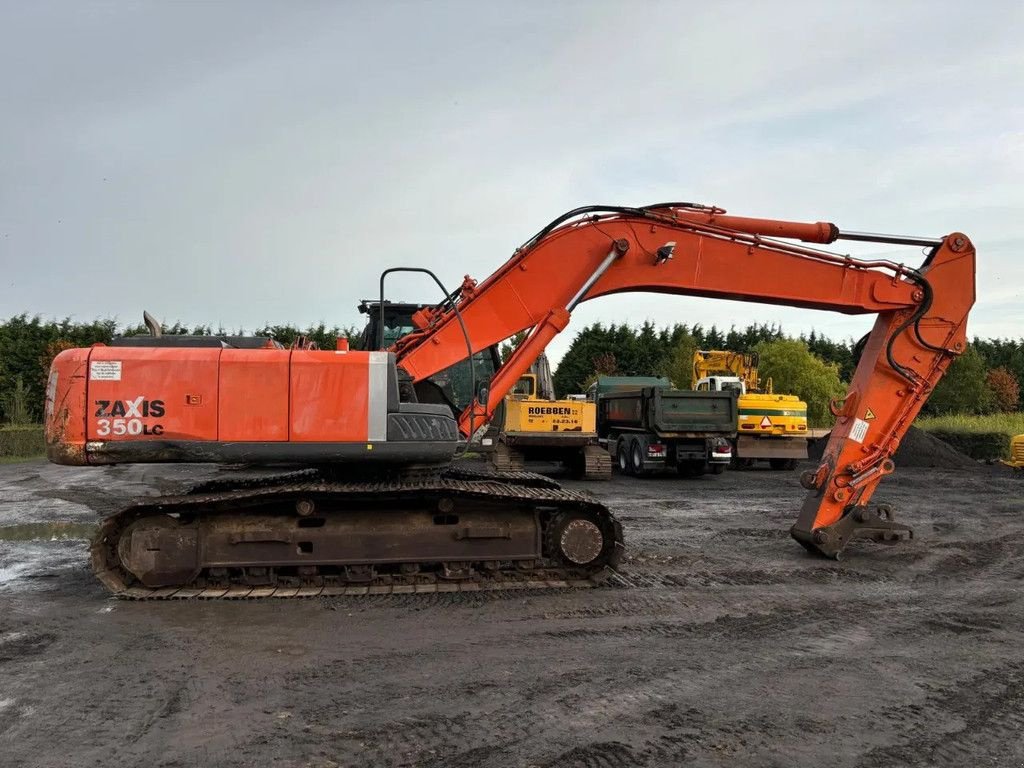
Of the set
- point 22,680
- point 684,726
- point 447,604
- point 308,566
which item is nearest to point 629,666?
point 684,726

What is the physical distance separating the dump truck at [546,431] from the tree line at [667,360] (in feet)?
14.1

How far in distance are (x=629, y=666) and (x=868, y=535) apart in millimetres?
4189

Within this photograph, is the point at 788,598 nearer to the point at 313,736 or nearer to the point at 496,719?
the point at 496,719

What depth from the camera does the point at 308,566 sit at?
628cm

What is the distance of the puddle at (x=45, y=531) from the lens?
9000 mm

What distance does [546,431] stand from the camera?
1592 centimetres

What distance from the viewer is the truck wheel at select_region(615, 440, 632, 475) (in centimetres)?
1909

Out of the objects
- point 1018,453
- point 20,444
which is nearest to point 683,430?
point 1018,453

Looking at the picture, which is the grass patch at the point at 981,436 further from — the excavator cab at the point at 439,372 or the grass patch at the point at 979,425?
the excavator cab at the point at 439,372

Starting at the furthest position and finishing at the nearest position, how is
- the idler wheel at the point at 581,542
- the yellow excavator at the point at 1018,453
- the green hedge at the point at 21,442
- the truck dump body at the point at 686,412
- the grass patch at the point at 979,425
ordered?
1. the grass patch at the point at 979,425
2. the green hedge at the point at 21,442
3. the yellow excavator at the point at 1018,453
4. the truck dump body at the point at 686,412
5. the idler wheel at the point at 581,542

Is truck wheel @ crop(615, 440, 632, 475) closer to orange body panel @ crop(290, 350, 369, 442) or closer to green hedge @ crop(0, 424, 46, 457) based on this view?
orange body panel @ crop(290, 350, 369, 442)

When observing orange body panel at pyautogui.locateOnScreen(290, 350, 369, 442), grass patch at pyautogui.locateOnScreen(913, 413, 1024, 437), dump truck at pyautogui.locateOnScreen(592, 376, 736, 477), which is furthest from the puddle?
grass patch at pyautogui.locateOnScreen(913, 413, 1024, 437)

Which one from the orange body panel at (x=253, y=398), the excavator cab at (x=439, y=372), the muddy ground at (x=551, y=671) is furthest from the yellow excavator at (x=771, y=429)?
the orange body panel at (x=253, y=398)

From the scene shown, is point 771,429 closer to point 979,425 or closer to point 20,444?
point 979,425
